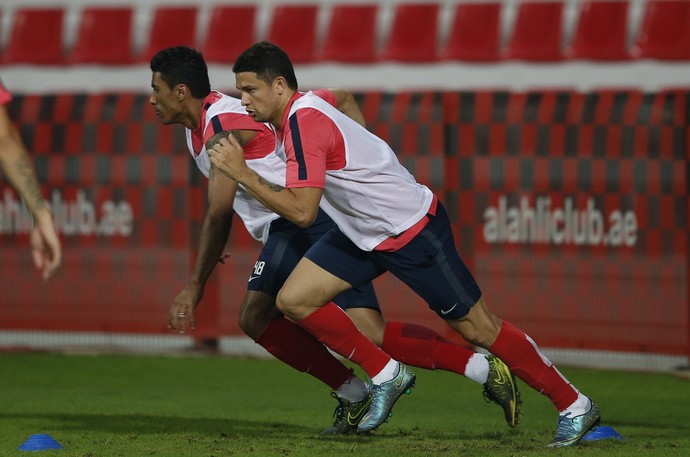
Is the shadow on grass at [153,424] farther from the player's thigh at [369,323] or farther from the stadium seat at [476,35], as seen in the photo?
the stadium seat at [476,35]

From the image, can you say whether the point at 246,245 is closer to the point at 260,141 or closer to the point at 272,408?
the point at 272,408

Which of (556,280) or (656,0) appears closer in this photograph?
(556,280)

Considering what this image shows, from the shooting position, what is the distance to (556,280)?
11.1m

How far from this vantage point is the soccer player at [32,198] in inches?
191

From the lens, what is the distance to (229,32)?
56.9 ft

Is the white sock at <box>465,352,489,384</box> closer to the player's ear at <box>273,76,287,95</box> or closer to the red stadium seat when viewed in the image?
the player's ear at <box>273,76,287,95</box>

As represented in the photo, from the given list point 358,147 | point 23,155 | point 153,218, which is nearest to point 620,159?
point 153,218

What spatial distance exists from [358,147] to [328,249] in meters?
→ 0.60

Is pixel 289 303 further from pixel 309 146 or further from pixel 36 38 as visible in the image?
pixel 36 38

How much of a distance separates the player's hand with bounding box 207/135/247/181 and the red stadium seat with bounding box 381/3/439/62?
1061cm

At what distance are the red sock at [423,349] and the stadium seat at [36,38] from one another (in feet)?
37.4

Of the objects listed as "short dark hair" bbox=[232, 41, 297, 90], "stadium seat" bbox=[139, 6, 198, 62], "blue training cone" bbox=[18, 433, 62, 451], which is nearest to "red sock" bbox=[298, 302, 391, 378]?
"short dark hair" bbox=[232, 41, 297, 90]

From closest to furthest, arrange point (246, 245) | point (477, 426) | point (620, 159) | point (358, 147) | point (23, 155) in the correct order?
point (23, 155) → point (358, 147) → point (477, 426) → point (620, 159) → point (246, 245)

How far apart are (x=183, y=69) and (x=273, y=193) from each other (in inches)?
51.2
